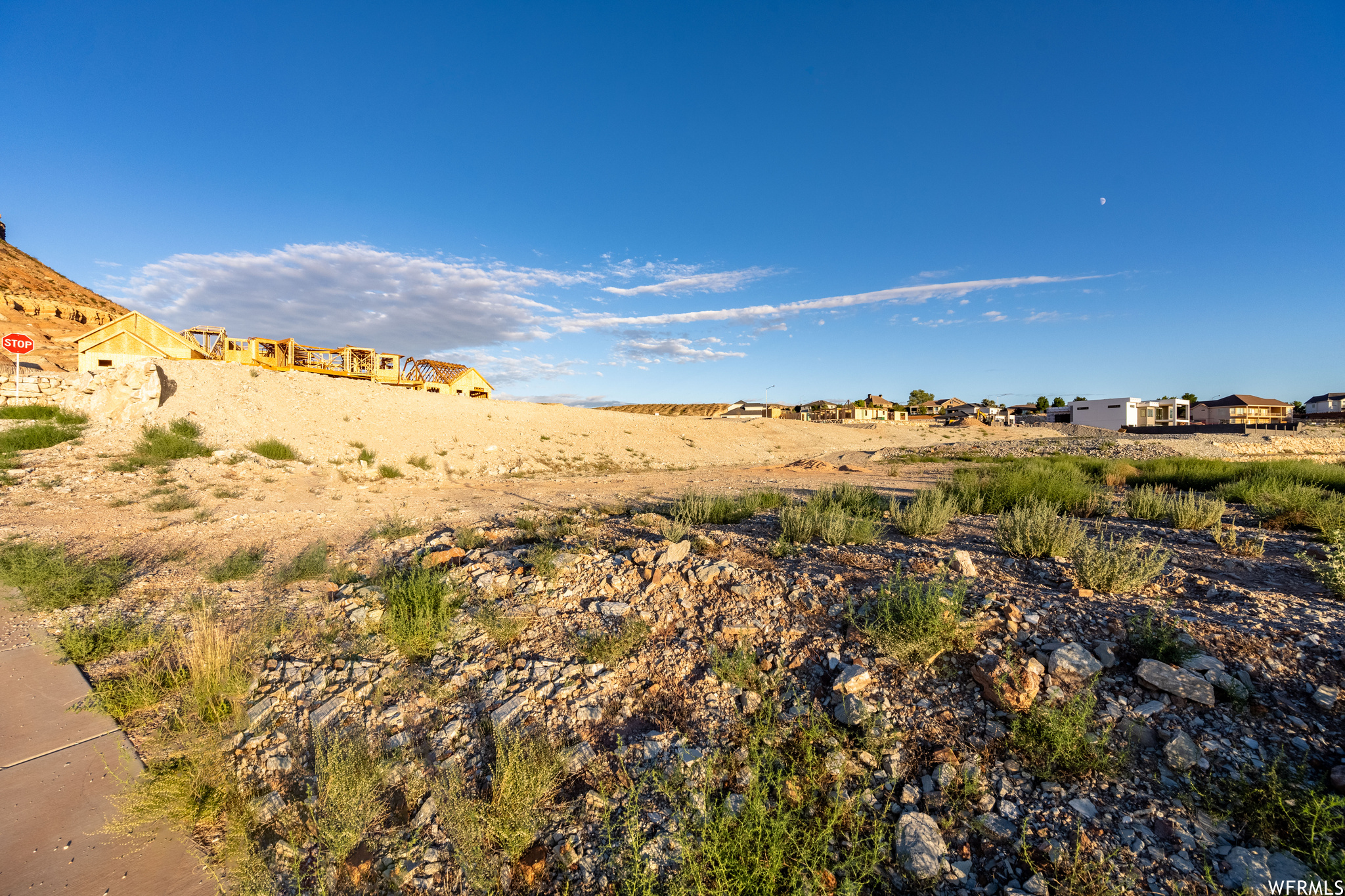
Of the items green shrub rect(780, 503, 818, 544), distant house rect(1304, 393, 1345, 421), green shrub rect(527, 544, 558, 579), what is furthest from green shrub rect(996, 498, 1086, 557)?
distant house rect(1304, 393, 1345, 421)

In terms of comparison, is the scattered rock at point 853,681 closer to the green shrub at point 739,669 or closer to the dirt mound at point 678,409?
the green shrub at point 739,669

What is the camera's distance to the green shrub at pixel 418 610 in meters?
4.47

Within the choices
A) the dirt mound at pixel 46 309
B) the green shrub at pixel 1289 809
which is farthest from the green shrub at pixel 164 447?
the dirt mound at pixel 46 309

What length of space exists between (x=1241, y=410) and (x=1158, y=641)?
298 ft

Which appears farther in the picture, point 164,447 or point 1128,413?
point 1128,413

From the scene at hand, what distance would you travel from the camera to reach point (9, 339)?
18.5 meters

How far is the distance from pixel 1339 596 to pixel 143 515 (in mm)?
14957

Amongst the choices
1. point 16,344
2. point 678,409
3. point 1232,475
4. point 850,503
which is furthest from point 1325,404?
point 16,344

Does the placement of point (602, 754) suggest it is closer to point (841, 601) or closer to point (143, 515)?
point (841, 601)

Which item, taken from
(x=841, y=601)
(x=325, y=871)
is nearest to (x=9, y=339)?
(x=325, y=871)

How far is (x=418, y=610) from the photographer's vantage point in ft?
15.8

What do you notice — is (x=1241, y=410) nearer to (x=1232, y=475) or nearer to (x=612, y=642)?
(x=1232, y=475)

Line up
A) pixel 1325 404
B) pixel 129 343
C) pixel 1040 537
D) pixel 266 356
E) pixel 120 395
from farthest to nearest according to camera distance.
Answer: pixel 1325 404, pixel 266 356, pixel 129 343, pixel 120 395, pixel 1040 537

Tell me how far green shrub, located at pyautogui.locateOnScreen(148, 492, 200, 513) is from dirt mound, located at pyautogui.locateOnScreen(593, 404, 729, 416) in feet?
144
